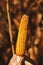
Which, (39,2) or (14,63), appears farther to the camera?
(39,2)

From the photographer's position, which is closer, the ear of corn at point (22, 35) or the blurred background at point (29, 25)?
the ear of corn at point (22, 35)

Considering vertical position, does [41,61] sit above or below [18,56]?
below

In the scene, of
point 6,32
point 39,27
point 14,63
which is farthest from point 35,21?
point 14,63

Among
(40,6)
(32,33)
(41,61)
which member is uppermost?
(40,6)

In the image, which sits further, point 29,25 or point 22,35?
point 29,25

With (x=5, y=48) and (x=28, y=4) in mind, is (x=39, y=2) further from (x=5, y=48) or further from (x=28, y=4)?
(x=5, y=48)

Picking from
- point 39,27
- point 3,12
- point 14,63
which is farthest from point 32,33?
point 14,63

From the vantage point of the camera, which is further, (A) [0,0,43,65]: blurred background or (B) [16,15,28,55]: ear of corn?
(A) [0,0,43,65]: blurred background
